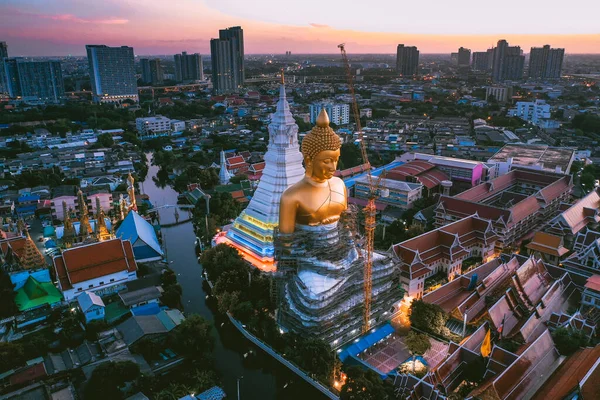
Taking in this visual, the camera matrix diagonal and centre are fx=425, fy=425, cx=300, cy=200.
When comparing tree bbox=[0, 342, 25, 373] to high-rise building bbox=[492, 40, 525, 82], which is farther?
high-rise building bbox=[492, 40, 525, 82]

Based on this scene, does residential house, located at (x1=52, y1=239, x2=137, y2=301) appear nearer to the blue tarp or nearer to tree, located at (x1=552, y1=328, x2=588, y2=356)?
the blue tarp

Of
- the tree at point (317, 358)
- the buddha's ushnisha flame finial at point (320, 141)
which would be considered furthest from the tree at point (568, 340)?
the buddha's ushnisha flame finial at point (320, 141)

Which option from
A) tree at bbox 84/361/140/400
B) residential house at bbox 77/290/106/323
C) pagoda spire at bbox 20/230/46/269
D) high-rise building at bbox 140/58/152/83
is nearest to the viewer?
tree at bbox 84/361/140/400

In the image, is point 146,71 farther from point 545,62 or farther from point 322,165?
point 322,165

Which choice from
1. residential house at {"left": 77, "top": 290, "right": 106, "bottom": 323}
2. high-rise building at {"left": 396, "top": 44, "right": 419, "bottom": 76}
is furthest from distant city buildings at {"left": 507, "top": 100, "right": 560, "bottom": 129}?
high-rise building at {"left": 396, "top": 44, "right": 419, "bottom": 76}

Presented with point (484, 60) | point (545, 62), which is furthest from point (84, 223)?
point (484, 60)
